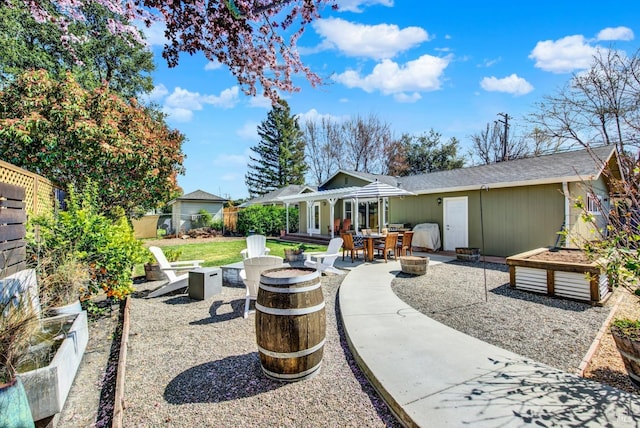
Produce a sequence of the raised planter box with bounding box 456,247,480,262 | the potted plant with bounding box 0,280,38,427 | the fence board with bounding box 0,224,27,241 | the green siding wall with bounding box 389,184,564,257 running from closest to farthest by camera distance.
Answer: the potted plant with bounding box 0,280,38,427 < the fence board with bounding box 0,224,27,241 < the green siding wall with bounding box 389,184,564,257 < the raised planter box with bounding box 456,247,480,262

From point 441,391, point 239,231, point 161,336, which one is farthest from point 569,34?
point 239,231

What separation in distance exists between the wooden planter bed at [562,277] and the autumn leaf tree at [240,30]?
5.56 m

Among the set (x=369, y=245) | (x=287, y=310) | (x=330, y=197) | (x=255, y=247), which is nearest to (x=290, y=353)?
(x=287, y=310)

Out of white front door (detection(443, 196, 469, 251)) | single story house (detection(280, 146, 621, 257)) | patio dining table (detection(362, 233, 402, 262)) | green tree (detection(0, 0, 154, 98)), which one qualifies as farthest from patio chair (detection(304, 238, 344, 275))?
green tree (detection(0, 0, 154, 98))

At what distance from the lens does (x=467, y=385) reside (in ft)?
8.54

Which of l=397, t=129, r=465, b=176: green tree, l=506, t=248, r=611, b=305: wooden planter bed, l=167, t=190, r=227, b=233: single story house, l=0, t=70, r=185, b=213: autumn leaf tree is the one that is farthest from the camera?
l=397, t=129, r=465, b=176: green tree

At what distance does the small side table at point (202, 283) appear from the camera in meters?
5.84

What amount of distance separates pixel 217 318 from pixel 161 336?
89 centimetres

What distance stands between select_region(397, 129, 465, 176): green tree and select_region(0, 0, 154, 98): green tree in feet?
74.8

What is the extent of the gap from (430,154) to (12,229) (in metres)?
30.0

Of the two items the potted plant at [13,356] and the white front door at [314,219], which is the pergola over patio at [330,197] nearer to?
the white front door at [314,219]

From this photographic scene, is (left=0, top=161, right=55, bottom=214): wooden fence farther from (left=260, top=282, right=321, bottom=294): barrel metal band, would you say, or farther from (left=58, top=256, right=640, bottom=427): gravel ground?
(left=260, top=282, right=321, bottom=294): barrel metal band

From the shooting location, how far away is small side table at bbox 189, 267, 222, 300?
5836 millimetres

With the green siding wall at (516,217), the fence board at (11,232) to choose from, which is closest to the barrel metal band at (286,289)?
the fence board at (11,232)
